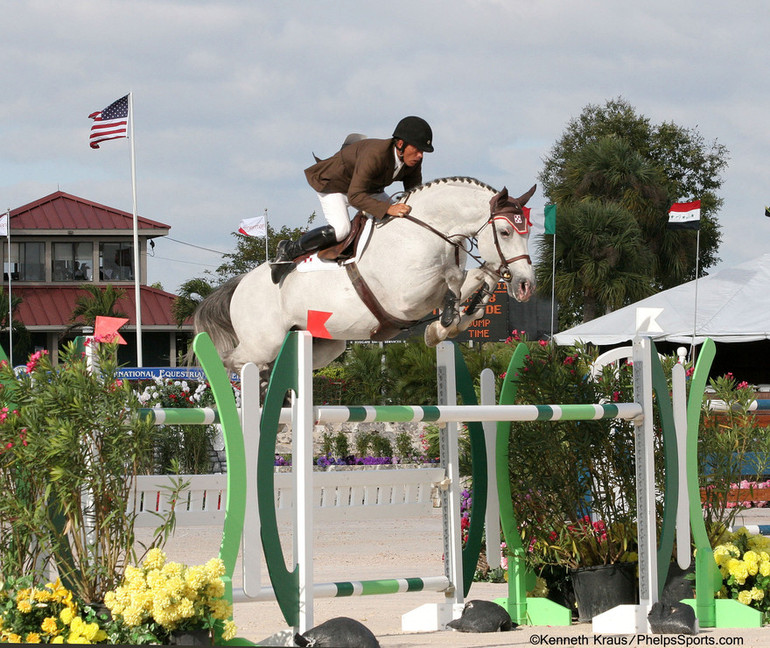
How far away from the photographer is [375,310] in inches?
167

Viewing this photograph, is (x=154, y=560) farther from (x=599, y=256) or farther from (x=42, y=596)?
(x=599, y=256)

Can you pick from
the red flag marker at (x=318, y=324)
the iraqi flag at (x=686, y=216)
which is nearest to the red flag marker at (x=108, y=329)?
the red flag marker at (x=318, y=324)

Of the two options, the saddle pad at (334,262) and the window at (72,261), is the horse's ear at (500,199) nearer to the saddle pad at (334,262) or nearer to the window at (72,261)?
the saddle pad at (334,262)

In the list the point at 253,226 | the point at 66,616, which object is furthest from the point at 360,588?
the point at 253,226

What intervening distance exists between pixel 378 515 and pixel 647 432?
1.11 metres

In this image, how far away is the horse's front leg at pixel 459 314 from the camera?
13.4ft

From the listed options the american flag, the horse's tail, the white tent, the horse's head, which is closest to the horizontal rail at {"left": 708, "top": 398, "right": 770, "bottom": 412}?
the horse's head

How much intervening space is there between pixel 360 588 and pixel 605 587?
1132 millimetres

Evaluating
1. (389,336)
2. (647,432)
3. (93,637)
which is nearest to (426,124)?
(389,336)

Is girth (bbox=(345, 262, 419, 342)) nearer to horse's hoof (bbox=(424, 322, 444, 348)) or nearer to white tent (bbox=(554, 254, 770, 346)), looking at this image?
horse's hoof (bbox=(424, 322, 444, 348))

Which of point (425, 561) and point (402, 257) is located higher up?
point (402, 257)

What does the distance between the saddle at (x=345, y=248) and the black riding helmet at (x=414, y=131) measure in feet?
1.41

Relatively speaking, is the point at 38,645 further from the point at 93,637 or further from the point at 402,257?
the point at 402,257

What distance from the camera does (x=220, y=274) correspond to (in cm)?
3048
